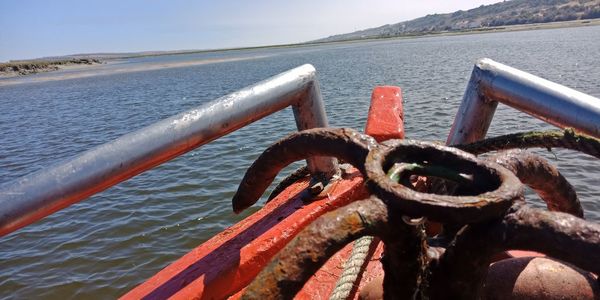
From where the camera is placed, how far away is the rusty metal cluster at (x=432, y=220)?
835 millimetres

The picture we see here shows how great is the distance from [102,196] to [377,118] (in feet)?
22.7

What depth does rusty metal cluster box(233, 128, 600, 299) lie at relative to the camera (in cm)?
84

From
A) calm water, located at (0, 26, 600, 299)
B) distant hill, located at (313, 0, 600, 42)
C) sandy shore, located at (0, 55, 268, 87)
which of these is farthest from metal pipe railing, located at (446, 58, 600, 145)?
distant hill, located at (313, 0, 600, 42)

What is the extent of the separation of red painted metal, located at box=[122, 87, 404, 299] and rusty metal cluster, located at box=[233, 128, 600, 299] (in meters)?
0.76

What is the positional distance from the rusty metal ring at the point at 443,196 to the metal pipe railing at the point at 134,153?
829mm

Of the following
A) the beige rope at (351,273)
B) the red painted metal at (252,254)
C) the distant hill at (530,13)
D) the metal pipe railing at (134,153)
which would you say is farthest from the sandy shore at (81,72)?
the distant hill at (530,13)

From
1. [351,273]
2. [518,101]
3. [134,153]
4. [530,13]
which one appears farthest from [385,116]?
[530,13]

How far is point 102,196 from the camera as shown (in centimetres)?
780

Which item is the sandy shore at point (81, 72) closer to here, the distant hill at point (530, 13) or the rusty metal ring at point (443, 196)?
the rusty metal ring at point (443, 196)

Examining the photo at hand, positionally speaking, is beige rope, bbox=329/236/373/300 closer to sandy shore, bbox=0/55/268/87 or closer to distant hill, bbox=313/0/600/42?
sandy shore, bbox=0/55/268/87

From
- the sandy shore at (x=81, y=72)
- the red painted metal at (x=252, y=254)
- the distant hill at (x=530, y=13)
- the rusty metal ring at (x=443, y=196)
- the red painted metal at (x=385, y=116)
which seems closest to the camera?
the rusty metal ring at (x=443, y=196)

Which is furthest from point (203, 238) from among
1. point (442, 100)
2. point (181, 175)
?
point (442, 100)

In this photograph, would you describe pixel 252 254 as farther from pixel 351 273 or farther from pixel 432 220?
pixel 432 220

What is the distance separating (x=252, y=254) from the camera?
5.82ft
